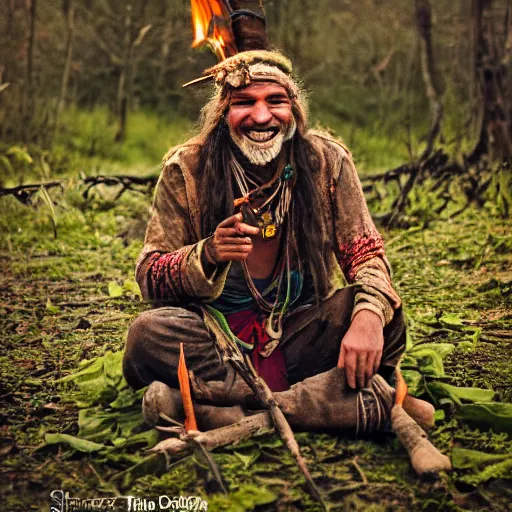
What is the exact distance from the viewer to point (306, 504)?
2.92m

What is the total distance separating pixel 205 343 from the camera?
3.45 metres

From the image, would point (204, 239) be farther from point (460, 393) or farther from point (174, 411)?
point (460, 393)

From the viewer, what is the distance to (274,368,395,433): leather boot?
326cm

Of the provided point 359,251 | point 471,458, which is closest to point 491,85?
point 359,251

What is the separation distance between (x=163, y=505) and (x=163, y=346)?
650 mm

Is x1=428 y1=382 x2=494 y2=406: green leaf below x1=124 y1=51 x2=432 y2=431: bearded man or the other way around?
below

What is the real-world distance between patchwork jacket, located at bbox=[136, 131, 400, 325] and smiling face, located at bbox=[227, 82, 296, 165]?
21 cm

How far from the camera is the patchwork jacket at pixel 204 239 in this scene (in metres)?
3.37

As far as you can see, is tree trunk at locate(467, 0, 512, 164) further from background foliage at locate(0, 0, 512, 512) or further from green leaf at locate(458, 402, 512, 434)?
Answer: green leaf at locate(458, 402, 512, 434)

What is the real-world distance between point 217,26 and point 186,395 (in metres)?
1.53

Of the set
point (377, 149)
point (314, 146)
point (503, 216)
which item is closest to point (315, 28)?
point (377, 149)

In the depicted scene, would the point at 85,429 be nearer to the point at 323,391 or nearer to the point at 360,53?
the point at 323,391

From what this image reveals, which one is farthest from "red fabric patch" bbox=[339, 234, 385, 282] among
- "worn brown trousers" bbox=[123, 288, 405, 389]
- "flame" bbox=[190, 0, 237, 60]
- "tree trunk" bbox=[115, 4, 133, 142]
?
"tree trunk" bbox=[115, 4, 133, 142]

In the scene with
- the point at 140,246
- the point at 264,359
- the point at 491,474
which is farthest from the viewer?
the point at 140,246
